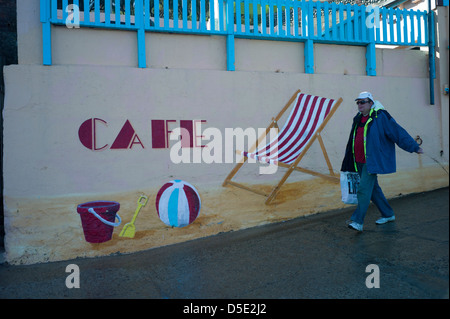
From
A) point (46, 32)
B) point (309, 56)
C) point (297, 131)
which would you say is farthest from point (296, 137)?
point (46, 32)

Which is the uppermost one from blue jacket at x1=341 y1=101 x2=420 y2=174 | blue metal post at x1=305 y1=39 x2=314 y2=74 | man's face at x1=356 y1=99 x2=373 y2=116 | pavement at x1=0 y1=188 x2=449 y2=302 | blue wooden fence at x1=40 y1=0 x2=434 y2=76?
blue wooden fence at x1=40 y1=0 x2=434 y2=76

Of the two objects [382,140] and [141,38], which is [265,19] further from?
[382,140]

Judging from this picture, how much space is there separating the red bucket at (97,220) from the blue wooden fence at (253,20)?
67.2 inches

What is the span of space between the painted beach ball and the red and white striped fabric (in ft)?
3.13

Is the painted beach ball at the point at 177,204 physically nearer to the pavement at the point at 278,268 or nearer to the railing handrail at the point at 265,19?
the pavement at the point at 278,268

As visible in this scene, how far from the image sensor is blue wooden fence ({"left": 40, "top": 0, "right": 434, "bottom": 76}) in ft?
14.2

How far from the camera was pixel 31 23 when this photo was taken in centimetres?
416

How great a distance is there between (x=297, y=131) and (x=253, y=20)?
159cm

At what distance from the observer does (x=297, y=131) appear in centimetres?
496

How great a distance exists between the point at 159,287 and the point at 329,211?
9.05ft

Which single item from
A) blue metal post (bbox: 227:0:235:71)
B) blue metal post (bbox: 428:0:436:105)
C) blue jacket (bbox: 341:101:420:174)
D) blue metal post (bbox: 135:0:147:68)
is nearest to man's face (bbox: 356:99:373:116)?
blue jacket (bbox: 341:101:420:174)

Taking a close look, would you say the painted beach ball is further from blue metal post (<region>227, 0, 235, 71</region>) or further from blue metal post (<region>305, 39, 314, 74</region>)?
blue metal post (<region>305, 39, 314, 74</region>)
